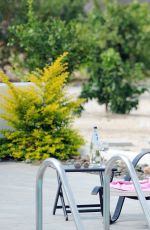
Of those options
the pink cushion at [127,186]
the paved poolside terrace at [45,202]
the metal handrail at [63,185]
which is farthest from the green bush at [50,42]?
the metal handrail at [63,185]

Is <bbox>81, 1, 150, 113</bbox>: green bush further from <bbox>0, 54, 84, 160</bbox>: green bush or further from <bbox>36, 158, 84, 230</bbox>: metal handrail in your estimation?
<bbox>36, 158, 84, 230</bbox>: metal handrail

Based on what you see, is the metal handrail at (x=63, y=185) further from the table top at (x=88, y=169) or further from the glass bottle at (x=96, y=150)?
the glass bottle at (x=96, y=150)

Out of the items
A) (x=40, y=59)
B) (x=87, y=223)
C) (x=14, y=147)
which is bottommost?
(x=87, y=223)

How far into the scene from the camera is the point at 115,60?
82.1 feet

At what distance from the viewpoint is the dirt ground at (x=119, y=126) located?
60.7 feet

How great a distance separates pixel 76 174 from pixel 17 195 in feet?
6.95

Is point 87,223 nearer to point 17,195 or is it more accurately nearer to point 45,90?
point 17,195

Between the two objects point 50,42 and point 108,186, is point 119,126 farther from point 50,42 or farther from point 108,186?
point 108,186

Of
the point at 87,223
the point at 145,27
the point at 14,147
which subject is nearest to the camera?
the point at 87,223

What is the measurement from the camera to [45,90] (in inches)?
585

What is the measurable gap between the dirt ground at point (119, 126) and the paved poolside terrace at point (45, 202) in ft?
11.1

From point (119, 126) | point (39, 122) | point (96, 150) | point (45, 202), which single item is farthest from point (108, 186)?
point (119, 126)

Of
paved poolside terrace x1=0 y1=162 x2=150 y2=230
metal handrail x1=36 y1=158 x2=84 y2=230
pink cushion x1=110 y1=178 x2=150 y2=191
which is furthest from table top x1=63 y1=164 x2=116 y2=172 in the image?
metal handrail x1=36 y1=158 x2=84 y2=230

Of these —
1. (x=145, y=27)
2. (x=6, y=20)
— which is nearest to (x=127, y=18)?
(x=6, y=20)
